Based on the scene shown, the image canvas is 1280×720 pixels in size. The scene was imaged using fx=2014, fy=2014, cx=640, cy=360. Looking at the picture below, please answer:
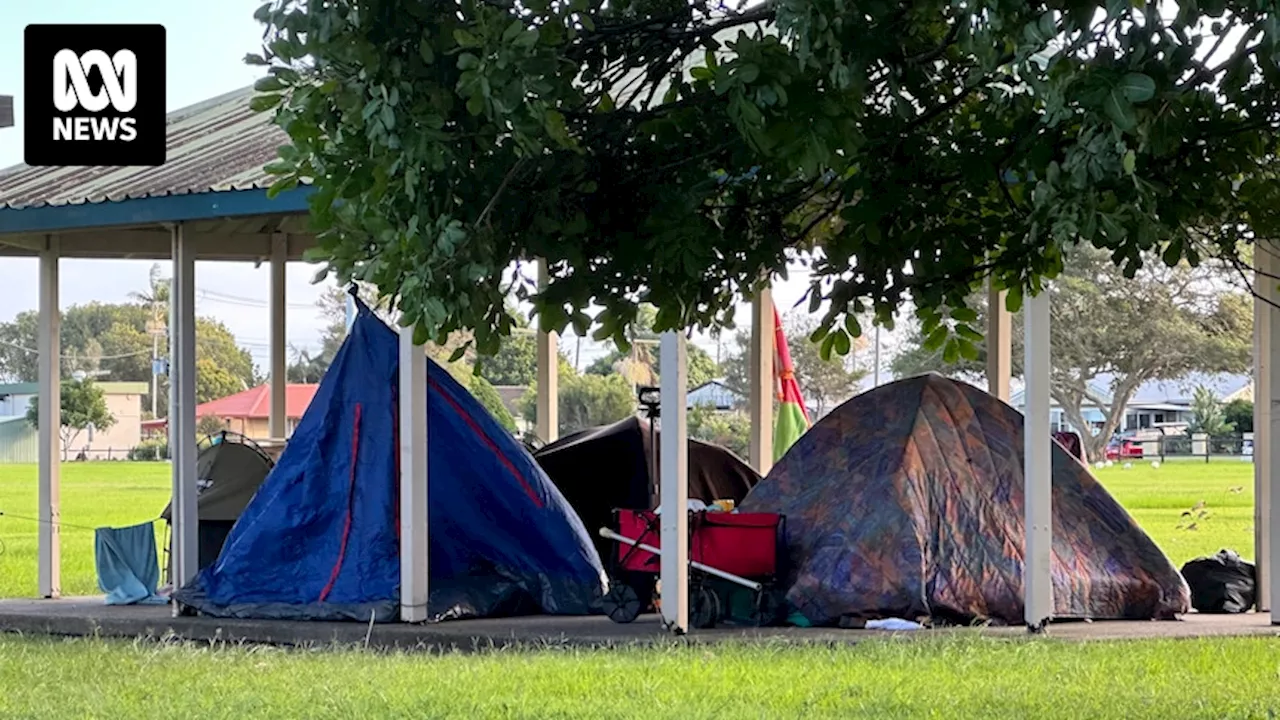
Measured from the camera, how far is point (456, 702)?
369 inches

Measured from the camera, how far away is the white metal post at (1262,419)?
43.0ft

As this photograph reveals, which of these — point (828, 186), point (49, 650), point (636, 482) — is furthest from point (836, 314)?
point (636, 482)

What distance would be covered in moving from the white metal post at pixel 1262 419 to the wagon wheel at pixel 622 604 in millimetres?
4144

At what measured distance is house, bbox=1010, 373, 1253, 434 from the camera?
67250mm

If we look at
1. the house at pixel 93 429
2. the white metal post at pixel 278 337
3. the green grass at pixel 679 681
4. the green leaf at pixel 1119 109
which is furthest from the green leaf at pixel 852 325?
the house at pixel 93 429

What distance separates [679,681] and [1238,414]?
6598 centimetres

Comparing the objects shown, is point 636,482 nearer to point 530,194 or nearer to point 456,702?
point 456,702

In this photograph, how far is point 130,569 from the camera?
50.8 feet

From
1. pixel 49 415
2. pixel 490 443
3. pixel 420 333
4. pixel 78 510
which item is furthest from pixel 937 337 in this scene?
pixel 78 510

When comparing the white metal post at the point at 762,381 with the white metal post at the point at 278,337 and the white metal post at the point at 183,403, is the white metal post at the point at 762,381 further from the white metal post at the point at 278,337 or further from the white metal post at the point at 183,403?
the white metal post at the point at 183,403

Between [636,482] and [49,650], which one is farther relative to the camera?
[636,482]

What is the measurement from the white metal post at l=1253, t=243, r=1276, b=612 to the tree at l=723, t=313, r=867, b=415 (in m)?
44.8

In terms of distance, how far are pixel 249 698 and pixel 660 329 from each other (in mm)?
3449

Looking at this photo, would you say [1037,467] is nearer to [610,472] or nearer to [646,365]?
[610,472]
